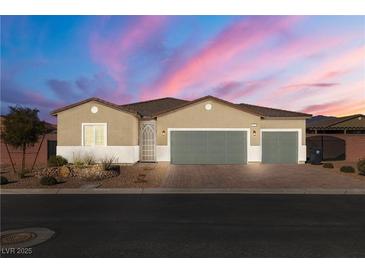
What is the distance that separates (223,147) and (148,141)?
5.57 m

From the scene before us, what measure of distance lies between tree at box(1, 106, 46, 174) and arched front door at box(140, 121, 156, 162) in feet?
26.0

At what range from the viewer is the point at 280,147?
24672 millimetres

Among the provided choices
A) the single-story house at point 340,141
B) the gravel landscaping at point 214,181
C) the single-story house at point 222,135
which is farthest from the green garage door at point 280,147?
the gravel landscaping at point 214,181

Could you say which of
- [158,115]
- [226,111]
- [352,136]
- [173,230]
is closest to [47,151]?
[158,115]

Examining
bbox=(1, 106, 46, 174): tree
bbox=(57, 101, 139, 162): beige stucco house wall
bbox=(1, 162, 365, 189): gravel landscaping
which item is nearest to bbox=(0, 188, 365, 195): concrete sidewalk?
bbox=(1, 162, 365, 189): gravel landscaping

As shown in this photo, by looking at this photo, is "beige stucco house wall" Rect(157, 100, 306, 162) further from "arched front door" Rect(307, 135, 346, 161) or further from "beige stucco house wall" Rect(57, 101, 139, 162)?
"arched front door" Rect(307, 135, 346, 161)

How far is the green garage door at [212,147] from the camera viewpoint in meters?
24.3

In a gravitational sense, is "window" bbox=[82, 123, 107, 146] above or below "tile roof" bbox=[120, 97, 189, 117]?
below

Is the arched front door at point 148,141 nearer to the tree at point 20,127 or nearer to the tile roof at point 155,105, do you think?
the tree at point 20,127

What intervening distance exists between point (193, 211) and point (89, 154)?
1477 centimetres

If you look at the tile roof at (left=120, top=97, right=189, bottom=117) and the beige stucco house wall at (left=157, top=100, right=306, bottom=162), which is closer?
the beige stucco house wall at (left=157, top=100, right=306, bottom=162)

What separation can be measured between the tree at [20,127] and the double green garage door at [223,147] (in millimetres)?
9376

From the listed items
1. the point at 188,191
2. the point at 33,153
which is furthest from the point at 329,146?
the point at 33,153

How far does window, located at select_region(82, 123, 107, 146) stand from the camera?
76.2 feet
